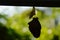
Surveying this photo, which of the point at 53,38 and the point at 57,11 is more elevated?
the point at 57,11

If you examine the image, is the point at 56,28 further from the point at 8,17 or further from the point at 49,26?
the point at 8,17

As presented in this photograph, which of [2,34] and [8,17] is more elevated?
[8,17]

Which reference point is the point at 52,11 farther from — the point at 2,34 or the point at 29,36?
the point at 2,34
